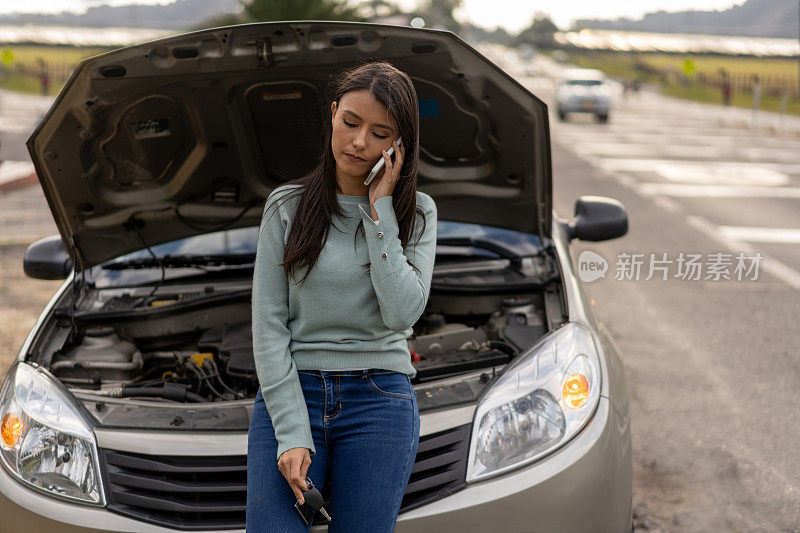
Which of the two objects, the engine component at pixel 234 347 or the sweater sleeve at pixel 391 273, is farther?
the engine component at pixel 234 347

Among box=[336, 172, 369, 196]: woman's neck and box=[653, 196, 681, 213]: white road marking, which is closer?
box=[336, 172, 369, 196]: woman's neck

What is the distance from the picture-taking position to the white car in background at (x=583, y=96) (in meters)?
30.0

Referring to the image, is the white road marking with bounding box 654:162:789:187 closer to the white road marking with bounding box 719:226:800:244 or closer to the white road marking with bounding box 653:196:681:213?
the white road marking with bounding box 653:196:681:213

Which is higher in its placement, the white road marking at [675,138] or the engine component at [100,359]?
the engine component at [100,359]

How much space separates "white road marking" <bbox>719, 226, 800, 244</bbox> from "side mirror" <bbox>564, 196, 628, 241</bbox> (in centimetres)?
625

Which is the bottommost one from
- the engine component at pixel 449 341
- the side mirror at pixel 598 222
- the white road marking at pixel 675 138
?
the white road marking at pixel 675 138

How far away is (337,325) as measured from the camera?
7.27ft

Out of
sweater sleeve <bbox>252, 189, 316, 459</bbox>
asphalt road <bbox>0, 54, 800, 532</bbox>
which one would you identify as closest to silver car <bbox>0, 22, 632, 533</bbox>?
sweater sleeve <bbox>252, 189, 316, 459</bbox>

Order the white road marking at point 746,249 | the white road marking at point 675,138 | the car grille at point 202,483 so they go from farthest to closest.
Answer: the white road marking at point 675,138, the white road marking at point 746,249, the car grille at point 202,483

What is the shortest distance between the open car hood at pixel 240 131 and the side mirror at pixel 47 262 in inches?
8.9

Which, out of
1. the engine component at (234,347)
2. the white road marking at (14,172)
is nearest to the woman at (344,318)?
the engine component at (234,347)

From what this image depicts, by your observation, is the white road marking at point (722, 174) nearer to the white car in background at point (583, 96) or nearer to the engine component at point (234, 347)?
the engine component at point (234, 347)

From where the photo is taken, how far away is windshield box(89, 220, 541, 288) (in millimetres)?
3752

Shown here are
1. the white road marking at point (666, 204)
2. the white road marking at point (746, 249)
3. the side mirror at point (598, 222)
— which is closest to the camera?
the side mirror at point (598, 222)
